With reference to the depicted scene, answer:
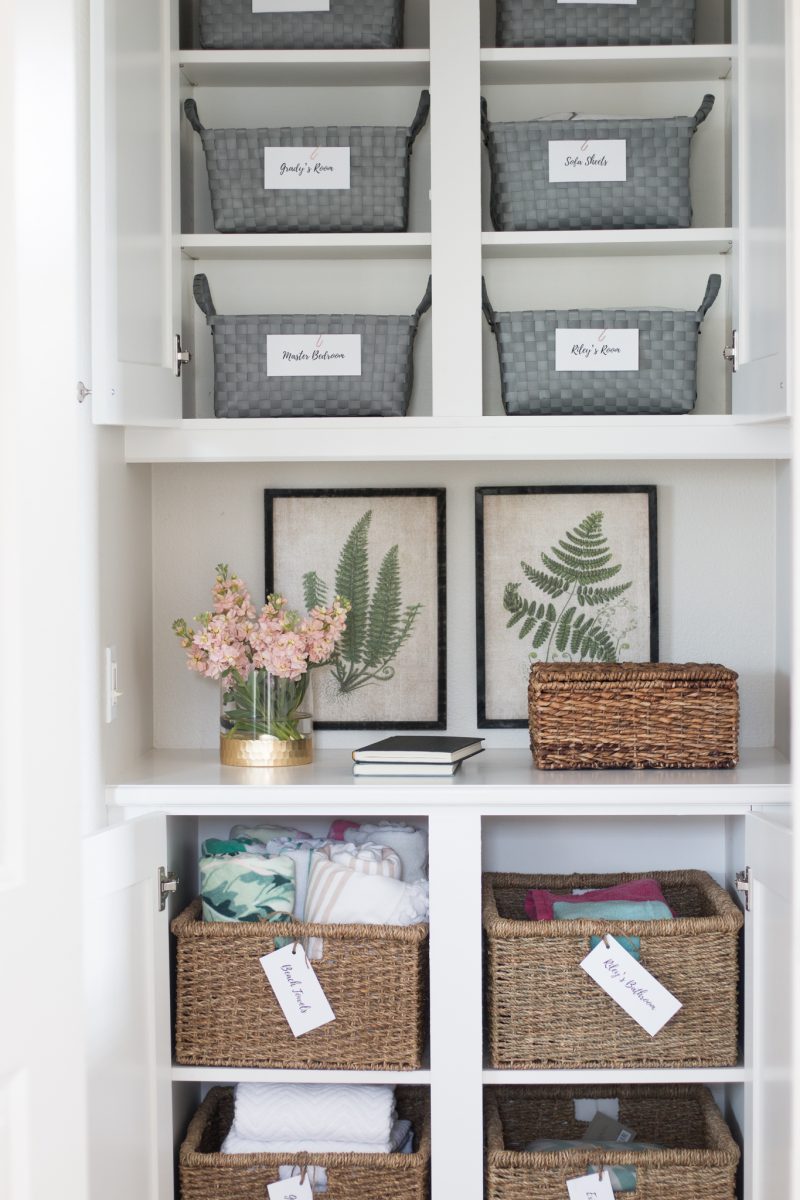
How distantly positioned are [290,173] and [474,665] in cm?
101

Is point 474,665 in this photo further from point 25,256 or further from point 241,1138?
point 25,256

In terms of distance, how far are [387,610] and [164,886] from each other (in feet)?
2.38

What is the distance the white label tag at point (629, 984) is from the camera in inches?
86.6

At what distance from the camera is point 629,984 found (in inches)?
86.7

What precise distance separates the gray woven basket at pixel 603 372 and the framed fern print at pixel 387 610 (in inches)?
15.5

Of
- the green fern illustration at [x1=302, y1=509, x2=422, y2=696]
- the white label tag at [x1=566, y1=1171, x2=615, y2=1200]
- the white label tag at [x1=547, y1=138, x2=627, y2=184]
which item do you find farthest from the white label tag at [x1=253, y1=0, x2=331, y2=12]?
the white label tag at [x1=566, y1=1171, x2=615, y2=1200]

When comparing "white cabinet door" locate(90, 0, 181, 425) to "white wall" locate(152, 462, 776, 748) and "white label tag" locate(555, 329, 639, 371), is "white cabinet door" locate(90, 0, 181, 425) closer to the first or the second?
"white wall" locate(152, 462, 776, 748)

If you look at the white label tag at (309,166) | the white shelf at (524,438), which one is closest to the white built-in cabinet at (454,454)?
the white shelf at (524,438)

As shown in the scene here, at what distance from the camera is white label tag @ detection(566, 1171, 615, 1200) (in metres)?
2.19

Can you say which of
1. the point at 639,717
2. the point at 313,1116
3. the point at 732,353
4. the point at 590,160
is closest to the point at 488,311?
the point at 590,160

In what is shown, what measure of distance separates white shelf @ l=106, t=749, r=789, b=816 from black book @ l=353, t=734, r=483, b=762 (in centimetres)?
4

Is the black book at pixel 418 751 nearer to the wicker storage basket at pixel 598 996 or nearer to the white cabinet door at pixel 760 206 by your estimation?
the wicker storage basket at pixel 598 996

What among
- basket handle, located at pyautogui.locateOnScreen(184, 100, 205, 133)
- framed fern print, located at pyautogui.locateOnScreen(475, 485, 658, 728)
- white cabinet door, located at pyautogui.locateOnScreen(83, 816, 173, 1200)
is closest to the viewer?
white cabinet door, located at pyautogui.locateOnScreen(83, 816, 173, 1200)

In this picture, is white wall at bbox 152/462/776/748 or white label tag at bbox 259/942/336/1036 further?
white wall at bbox 152/462/776/748
